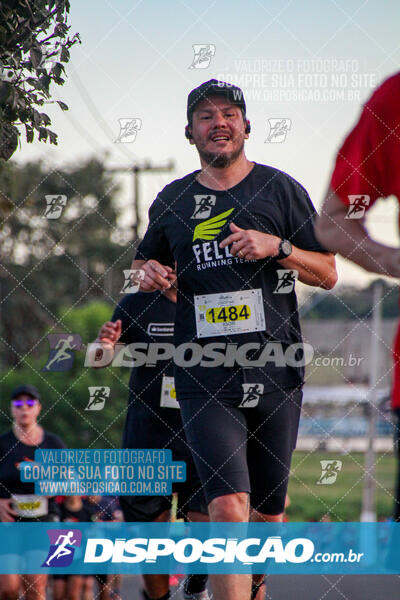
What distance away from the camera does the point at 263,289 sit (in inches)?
173

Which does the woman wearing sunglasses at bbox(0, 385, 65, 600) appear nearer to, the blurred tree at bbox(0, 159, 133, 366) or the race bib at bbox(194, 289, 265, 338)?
the race bib at bbox(194, 289, 265, 338)

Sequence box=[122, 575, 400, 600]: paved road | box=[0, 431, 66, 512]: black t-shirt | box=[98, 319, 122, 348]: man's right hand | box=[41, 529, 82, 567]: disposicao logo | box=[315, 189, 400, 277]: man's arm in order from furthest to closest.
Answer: box=[0, 431, 66, 512]: black t-shirt < box=[122, 575, 400, 600]: paved road < box=[41, 529, 82, 567]: disposicao logo < box=[98, 319, 122, 348]: man's right hand < box=[315, 189, 400, 277]: man's arm

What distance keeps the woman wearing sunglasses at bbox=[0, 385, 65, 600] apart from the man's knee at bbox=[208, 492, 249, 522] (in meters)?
2.90

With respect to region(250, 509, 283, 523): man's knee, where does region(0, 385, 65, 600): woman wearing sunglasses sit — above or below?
below

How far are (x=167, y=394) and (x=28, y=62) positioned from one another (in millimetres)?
1907

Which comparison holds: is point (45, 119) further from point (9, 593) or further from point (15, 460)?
point (9, 593)

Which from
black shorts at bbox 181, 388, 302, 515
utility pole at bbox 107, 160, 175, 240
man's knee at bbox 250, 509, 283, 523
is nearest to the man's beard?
black shorts at bbox 181, 388, 302, 515

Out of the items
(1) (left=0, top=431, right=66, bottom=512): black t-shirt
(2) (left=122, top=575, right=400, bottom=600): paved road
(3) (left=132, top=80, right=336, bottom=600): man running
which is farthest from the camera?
(1) (left=0, top=431, right=66, bottom=512): black t-shirt

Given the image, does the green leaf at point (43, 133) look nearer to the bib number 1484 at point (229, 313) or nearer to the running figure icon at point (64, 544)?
the bib number 1484 at point (229, 313)

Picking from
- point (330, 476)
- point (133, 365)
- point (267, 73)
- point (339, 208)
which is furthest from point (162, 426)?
point (339, 208)

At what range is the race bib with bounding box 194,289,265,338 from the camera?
432cm

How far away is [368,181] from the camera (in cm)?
265

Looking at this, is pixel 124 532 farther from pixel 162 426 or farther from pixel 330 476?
pixel 330 476

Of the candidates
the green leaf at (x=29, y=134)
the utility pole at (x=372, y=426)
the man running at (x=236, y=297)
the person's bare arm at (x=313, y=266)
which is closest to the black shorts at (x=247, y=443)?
the man running at (x=236, y=297)
